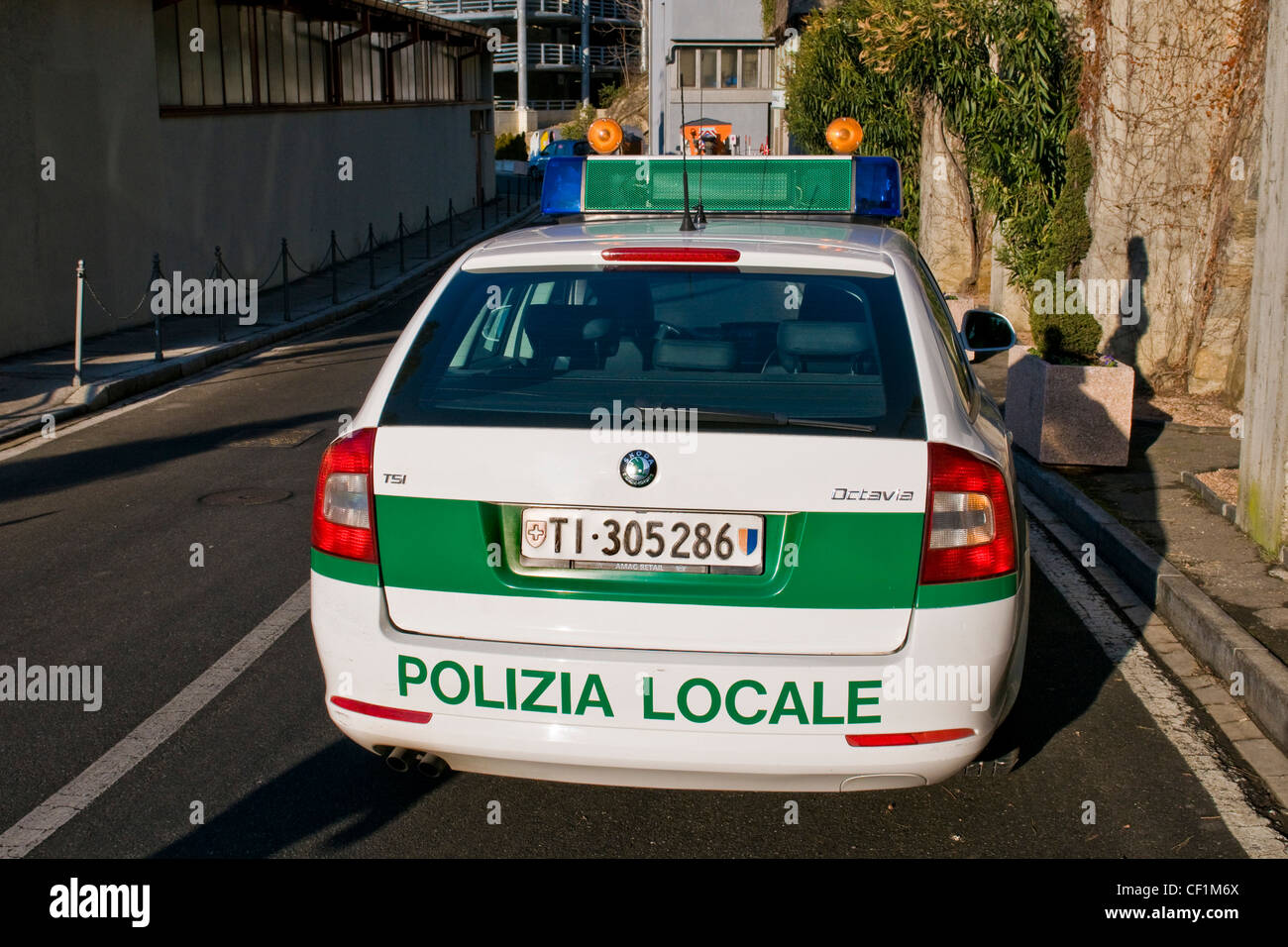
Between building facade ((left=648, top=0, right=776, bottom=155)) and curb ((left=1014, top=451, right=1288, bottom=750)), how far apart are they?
41717mm

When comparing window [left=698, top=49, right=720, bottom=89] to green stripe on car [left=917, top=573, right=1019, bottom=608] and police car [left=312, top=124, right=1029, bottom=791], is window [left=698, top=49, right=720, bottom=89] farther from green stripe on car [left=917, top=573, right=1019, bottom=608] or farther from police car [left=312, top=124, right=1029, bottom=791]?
green stripe on car [left=917, top=573, right=1019, bottom=608]

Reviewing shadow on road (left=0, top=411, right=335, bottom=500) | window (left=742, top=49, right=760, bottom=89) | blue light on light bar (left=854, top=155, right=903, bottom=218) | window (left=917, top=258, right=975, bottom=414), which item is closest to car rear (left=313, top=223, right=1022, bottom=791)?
window (left=917, top=258, right=975, bottom=414)

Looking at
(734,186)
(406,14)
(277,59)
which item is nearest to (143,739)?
(734,186)

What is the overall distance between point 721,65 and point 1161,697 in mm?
48490

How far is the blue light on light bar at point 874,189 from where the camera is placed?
6258mm

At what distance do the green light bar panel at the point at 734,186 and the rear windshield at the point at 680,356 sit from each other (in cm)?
190

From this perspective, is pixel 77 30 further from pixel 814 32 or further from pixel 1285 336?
pixel 1285 336

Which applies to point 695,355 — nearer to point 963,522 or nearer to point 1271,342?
point 963,522

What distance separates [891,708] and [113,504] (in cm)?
666

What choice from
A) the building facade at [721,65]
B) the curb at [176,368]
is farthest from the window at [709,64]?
the curb at [176,368]

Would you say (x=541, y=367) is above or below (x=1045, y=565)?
above

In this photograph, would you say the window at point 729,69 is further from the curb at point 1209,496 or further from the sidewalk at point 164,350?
the curb at point 1209,496

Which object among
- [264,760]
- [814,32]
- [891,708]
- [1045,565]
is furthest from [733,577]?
[814,32]
